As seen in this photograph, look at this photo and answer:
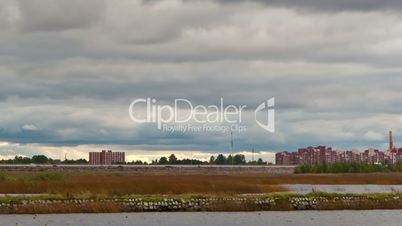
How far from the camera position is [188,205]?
198 ft

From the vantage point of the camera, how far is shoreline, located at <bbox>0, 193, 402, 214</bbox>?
190 ft

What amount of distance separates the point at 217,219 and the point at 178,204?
5.92 metres

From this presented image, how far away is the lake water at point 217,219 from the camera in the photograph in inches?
2035

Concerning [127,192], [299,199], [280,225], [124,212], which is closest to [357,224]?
[280,225]

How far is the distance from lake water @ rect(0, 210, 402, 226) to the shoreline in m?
0.91

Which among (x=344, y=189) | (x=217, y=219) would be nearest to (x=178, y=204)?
(x=217, y=219)

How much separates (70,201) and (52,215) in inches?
76.6

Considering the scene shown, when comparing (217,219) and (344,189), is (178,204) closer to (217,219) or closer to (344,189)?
(217,219)

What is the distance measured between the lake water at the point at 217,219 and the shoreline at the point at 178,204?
2.99 ft

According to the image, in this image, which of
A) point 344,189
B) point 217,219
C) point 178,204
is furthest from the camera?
point 344,189

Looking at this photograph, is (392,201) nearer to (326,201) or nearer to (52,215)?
(326,201)

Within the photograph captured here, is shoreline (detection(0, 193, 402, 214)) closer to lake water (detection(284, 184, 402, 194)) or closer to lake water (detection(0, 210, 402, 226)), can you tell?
lake water (detection(0, 210, 402, 226))

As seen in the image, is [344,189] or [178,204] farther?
[344,189]

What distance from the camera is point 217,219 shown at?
54688mm
